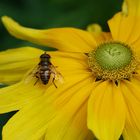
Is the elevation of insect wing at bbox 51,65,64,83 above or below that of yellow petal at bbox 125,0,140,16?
below

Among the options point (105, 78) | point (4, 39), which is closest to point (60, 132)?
point (105, 78)

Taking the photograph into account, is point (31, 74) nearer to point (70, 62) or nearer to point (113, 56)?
point (70, 62)

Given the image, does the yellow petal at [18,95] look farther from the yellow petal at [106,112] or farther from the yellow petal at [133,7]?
the yellow petal at [133,7]

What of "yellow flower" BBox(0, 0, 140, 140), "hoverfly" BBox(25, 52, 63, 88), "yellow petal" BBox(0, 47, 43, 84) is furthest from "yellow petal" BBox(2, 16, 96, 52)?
"hoverfly" BBox(25, 52, 63, 88)

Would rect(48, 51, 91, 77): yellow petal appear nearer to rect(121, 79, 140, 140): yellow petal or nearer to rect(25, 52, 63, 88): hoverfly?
rect(25, 52, 63, 88): hoverfly

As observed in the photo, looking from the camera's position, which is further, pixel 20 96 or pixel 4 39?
pixel 4 39

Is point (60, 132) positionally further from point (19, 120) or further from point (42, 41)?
point (42, 41)
